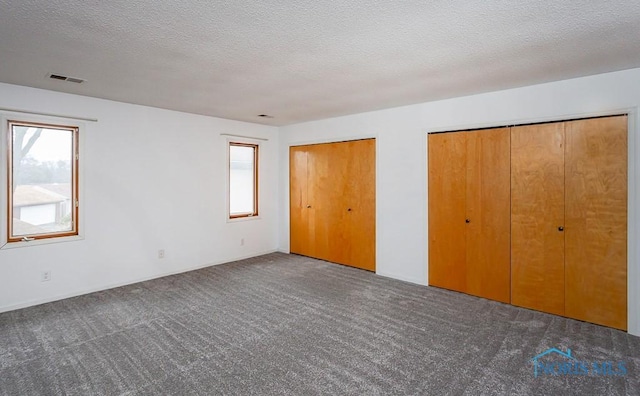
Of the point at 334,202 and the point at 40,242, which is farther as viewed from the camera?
the point at 334,202

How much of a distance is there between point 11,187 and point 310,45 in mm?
3622

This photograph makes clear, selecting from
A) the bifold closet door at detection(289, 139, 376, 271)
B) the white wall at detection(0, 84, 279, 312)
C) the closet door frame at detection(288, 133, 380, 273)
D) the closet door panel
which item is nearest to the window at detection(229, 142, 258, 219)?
the white wall at detection(0, 84, 279, 312)

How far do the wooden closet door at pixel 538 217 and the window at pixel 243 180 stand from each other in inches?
164

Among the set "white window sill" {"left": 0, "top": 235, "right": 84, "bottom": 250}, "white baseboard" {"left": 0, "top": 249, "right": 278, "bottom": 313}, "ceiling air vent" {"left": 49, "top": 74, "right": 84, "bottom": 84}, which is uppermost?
"ceiling air vent" {"left": 49, "top": 74, "right": 84, "bottom": 84}

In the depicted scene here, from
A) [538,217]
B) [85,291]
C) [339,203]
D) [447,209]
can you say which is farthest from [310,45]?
[85,291]

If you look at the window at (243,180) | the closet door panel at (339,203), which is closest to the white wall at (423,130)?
→ the closet door panel at (339,203)

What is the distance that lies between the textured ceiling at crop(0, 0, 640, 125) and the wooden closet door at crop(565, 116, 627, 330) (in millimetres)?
655

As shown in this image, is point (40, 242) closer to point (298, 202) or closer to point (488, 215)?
point (298, 202)

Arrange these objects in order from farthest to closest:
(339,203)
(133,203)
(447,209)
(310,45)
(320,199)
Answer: (320,199)
(339,203)
(133,203)
(447,209)
(310,45)

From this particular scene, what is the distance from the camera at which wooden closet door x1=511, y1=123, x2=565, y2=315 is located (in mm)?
3426

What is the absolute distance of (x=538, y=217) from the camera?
3.55 m

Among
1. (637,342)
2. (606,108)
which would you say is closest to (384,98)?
(606,108)

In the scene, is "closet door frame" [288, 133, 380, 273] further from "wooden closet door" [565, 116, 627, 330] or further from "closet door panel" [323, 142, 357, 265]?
"wooden closet door" [565, 116, 627, 330]

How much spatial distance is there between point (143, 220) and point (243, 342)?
105 inches
